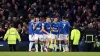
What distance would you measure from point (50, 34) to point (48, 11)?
15.5ft

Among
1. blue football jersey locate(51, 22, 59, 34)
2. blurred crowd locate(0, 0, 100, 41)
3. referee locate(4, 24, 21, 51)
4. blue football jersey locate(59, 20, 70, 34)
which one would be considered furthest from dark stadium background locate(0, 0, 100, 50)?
blue football jersey locate(51, 22, 59, 34)

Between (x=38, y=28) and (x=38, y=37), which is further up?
(x=38, y=28)

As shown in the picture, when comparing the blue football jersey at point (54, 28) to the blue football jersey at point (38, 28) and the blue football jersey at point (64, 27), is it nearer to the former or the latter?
the blue football jersey at point (64, 27)

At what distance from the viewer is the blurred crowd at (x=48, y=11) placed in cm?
2352

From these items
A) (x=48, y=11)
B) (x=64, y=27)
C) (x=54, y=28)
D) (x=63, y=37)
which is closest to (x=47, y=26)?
(x=54, y=28)

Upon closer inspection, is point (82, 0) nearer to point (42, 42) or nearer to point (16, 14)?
point (16, 14)

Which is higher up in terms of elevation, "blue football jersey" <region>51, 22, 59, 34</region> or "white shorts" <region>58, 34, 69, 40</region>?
"blue football jersey" <region>51, 22, 59, 34</region>

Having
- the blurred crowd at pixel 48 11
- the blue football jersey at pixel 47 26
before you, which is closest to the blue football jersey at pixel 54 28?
the blue football jersey at pixel 47 26

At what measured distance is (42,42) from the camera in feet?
68.2

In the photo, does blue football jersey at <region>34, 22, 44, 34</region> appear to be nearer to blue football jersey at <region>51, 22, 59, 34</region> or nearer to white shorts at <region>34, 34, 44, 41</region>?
white shorts at <region>34, 34, 44, 41</region>

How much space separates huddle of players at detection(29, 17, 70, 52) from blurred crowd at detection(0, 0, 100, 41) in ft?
6.11

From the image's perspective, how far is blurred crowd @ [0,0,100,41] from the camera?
23.5 m

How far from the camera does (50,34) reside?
20781 mm

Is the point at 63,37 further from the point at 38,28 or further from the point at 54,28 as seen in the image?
the point at 38,28
